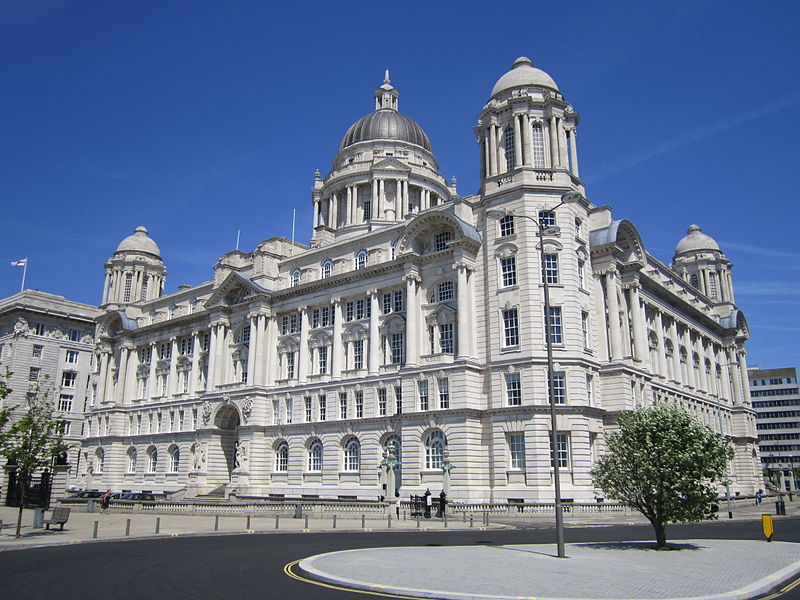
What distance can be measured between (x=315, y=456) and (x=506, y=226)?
26.6 meters

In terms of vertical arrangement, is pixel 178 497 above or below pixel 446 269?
below

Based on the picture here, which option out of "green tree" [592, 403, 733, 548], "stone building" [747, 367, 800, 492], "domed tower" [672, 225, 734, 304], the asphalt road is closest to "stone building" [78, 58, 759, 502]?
"domed tower" [672, 225, 734, 304]

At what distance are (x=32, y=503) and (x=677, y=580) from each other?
53113 mm

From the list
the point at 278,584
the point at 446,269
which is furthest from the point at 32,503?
the point at 278,584

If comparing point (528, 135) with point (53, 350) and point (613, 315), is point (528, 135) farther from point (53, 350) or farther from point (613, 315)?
point (53, 350)

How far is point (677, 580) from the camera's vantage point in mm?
16672

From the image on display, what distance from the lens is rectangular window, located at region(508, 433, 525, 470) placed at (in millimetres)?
48519

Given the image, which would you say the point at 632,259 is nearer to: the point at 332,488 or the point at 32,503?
the point at 332,488

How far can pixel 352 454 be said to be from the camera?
5903 centimetres

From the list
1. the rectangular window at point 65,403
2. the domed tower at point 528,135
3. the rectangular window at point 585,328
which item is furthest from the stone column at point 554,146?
the rectangular window at point 65,403

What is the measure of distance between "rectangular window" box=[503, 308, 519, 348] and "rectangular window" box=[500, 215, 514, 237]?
623 centimetres

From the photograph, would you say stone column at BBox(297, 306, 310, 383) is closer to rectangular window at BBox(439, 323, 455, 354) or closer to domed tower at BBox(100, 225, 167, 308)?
rectangular window at BBox(439, 323, 455, 354)

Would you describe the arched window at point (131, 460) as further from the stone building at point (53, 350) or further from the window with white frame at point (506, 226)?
the window with white frame at point (506, 226)

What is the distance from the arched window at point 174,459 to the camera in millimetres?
74000
